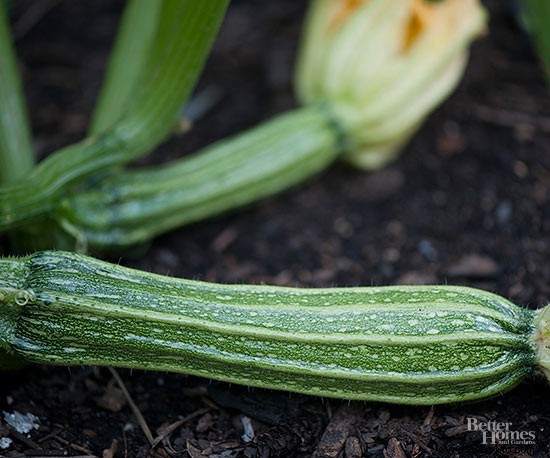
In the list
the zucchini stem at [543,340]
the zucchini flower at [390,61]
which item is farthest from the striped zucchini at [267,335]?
the zucchini flower at [390,61]

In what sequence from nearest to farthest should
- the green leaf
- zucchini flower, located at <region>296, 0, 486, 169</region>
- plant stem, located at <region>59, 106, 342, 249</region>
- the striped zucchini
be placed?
the striped zucchini
the green leaf
plant stem, located at <region>59, 106, 342, 249</region>
zucchini flower, located at <region>296, 0, 486, 169</region>

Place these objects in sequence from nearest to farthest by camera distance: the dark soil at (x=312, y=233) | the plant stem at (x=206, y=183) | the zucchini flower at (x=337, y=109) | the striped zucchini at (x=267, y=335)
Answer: the striped zucchini at (x=267, y=335), the dark soil at (x=312, y=233), the plant stem at (x=206, y=183), the zucchini flower at (x=337, y=109)

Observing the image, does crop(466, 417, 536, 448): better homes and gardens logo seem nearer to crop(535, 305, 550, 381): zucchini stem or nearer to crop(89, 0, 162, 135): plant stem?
crop(535, 305, 550, 381): zucchini stem

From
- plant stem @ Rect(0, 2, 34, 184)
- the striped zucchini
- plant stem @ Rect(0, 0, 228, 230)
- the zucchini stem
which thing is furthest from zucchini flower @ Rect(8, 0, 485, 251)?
the zucchini stem

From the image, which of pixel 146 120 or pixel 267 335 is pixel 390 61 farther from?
pixel 267 335

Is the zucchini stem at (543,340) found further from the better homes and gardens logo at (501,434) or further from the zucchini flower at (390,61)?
the zucchini flower at (390,61)

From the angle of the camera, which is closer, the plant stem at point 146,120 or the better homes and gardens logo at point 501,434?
the better homes and gardens logo at point 501,434
